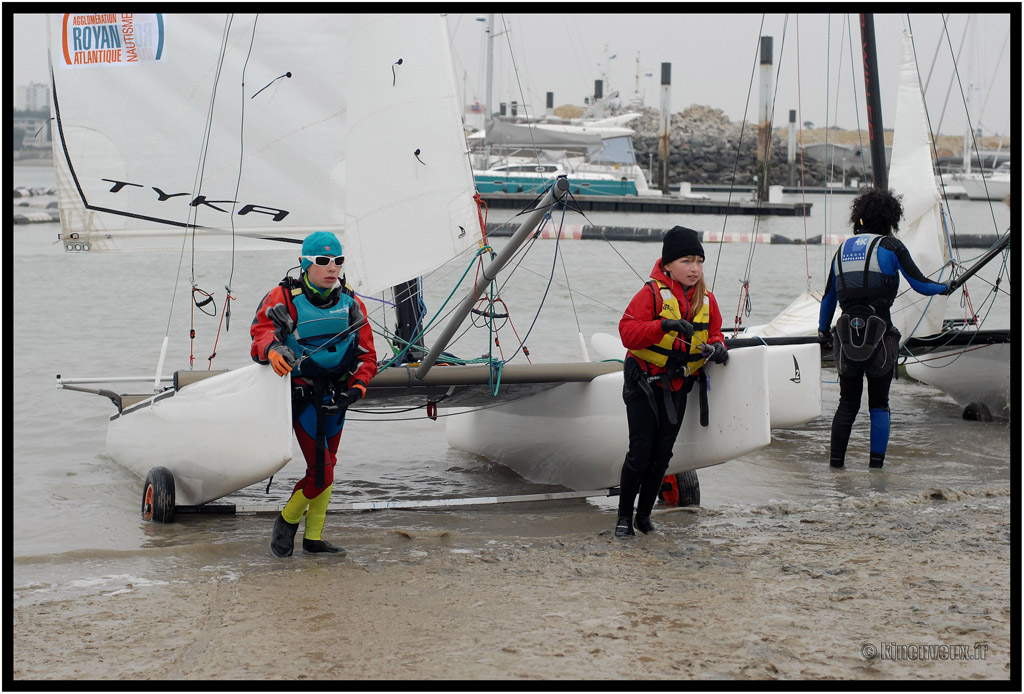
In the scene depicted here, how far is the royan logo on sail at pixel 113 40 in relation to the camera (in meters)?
5.81

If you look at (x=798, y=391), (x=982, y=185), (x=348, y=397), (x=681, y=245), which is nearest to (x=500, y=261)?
Result: (x=681, y=245)

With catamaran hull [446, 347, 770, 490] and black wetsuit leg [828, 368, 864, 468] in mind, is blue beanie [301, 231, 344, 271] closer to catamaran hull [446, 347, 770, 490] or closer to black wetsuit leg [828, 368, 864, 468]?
catamaran hull [446, 347, 770, 490]

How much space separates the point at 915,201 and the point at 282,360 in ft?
20.7

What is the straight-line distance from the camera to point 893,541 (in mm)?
4496

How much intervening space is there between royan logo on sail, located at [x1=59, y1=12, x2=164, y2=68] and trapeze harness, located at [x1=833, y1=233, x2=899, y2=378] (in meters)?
4.25

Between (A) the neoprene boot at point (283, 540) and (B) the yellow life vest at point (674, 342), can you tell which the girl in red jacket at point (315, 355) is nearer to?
(A) the neoprene boot at point (283, 540)

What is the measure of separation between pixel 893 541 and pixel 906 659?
61.0 inches

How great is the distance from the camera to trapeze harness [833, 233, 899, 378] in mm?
6156

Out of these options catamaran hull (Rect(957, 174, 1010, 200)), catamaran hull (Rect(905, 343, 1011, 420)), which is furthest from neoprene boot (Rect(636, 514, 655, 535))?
catamaran hull (Rect(957, 174, 1010, 200))

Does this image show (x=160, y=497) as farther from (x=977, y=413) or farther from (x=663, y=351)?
(x=977, y=413)

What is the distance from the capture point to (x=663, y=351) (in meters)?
4.58

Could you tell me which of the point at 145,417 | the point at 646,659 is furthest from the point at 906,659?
the point at 145,417

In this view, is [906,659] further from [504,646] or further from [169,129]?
[169,129]

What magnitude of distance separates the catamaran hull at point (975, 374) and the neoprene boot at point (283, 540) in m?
5.71
